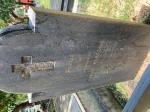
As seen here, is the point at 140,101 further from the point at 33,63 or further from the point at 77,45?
the point at 33,63

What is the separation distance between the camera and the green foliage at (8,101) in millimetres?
7004

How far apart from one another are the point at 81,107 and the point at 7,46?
8.94ft

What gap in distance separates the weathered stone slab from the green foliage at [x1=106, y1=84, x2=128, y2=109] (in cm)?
75

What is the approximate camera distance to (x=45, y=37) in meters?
2.56

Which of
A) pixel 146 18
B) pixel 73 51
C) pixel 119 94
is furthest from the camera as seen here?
pixel 119 94

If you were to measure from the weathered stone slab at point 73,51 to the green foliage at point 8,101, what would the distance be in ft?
13.9

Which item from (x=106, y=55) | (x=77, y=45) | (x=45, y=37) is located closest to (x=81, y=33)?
(x=77, y=45)

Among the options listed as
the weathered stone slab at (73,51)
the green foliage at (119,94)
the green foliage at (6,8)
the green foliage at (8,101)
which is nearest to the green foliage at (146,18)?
the weathered stone slab at (73,51)

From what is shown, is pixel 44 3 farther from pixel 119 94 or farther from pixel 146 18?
pixel 146 18


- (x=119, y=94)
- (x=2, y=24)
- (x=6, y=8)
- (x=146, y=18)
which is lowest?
(x=2, y=24)

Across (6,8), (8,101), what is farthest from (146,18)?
(6,8)

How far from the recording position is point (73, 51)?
2.85 metres

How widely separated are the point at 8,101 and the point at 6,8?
12.6 feet

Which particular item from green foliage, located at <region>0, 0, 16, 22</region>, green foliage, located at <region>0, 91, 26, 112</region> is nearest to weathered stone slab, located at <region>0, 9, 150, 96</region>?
green foliage, located at <region>0, 91, 26, 112</region>
